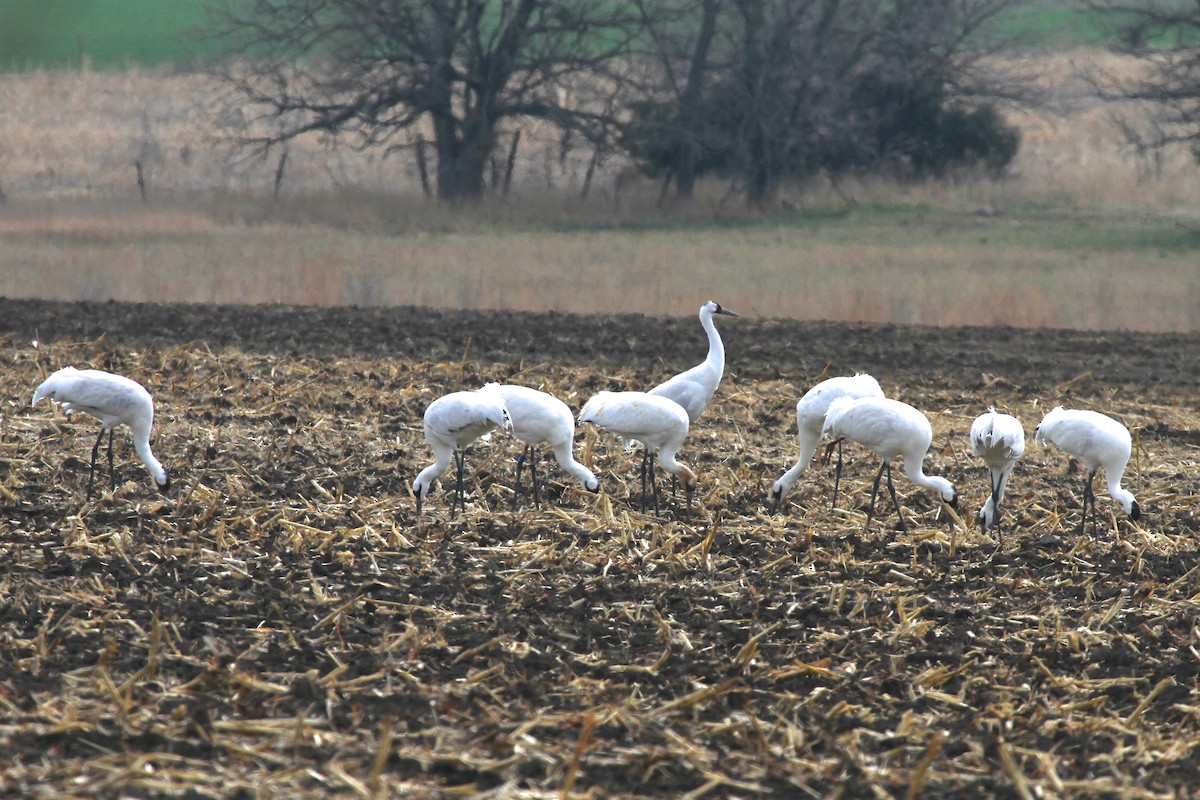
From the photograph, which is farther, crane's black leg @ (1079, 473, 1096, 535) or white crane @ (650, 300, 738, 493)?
white crane @ (650, 300, 738, 493)

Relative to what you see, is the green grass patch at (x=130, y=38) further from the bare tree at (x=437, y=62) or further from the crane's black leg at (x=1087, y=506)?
the crane's black leg at (x=1087, y=506)

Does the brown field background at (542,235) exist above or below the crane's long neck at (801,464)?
above

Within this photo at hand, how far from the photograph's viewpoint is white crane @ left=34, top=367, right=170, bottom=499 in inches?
365

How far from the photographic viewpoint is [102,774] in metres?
5.15

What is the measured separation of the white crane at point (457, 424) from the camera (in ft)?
29.1

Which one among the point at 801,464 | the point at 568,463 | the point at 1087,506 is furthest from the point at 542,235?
the point at 1087,506

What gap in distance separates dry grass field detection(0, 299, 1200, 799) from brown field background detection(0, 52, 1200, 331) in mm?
7790

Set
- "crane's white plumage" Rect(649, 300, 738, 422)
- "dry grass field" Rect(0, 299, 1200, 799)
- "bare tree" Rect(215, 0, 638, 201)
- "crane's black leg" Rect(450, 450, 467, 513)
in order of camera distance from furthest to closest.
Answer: "bare tree" Rect(215, 0, 638, 201) → "crane's white plumage" Rect(649, 300, 738, 422) → "crane's black leg" Rect(450, 450, 467, 513) → "dry grass field" Rect(0, 299, 1200, 799)

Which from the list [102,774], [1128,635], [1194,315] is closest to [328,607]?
[102,774]

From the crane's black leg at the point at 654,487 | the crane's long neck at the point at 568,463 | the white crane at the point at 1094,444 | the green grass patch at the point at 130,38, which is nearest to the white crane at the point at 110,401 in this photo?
the crane's long neck at the point at 568,463

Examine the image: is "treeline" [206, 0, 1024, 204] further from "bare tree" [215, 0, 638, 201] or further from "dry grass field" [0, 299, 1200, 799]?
"dry grass field" [0, 299, 1200, 799]

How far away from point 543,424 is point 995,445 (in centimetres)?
280

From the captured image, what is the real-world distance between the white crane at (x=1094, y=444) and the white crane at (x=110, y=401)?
18.8 feet

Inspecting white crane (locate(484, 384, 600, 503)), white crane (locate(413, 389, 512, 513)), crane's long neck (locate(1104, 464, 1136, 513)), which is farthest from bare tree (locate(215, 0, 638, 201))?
crane's long neck (locate(1104, 464, 1136, 513))
